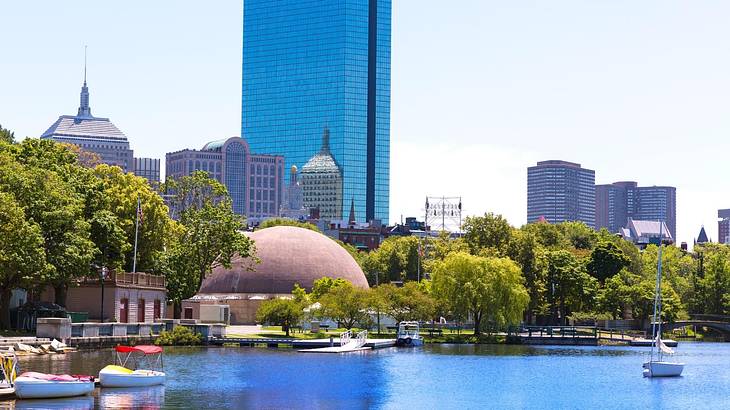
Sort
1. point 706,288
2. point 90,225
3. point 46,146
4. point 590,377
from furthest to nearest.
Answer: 1. point 706,288
2. point 46,146
3. point 90,225
4. point 590,377

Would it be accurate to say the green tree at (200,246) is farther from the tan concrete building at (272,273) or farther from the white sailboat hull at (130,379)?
the white sailboat hull at (130,379)

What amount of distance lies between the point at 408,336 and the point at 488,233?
3907 cm

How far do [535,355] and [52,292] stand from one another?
147ft

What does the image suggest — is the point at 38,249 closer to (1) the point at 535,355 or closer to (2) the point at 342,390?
(2) the point at 342,390

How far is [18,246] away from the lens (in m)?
91.8

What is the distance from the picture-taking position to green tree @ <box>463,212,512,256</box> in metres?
159

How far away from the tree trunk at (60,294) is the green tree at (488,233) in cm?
6294

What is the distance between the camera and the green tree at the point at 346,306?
406 ft

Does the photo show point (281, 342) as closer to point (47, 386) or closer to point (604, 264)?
point (47, 386)

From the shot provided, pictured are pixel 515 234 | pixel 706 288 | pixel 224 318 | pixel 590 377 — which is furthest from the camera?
pixel 706 288

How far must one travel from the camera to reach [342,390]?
237ft

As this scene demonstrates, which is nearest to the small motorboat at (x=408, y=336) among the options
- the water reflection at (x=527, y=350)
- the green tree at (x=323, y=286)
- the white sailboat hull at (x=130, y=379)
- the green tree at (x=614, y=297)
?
the water reflection at (x=527, y=350)

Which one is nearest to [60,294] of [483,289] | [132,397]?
[132,397]

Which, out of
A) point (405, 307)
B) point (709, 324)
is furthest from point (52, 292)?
point (709, 324)
